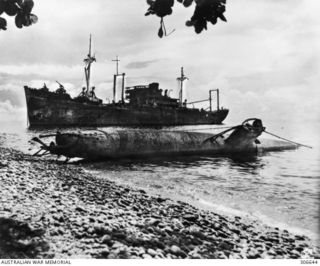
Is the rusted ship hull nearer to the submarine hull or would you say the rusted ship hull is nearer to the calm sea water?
the submarine hull

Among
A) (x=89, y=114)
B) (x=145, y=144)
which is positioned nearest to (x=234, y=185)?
(x=145, y=144)

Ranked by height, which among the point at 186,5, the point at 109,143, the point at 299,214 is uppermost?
the point at 186,5

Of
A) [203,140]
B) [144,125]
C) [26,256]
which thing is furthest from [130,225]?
[144,125]

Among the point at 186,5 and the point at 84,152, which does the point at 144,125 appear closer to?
the point at 84,152

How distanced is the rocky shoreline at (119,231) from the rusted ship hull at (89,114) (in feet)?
178

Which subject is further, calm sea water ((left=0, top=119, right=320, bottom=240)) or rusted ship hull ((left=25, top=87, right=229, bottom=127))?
rusted ship hull ((left=25, top=87, right=229, bottom=127))

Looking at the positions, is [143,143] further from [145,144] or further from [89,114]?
[89,114]

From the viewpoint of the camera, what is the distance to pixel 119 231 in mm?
4609

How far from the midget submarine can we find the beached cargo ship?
41.5 m

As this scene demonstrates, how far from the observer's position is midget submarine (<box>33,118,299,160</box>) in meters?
14.3

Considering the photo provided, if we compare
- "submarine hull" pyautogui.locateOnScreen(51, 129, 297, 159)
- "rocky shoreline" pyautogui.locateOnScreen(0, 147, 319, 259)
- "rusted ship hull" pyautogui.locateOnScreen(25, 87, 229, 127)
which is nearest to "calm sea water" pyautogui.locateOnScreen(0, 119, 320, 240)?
"submarine hull" pyautogui.locateOnScreen(51, 129, 297, 159)

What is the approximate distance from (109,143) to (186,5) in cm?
1289

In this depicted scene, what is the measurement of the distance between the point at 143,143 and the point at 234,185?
7266 millimetres

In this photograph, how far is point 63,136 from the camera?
14.2 m
